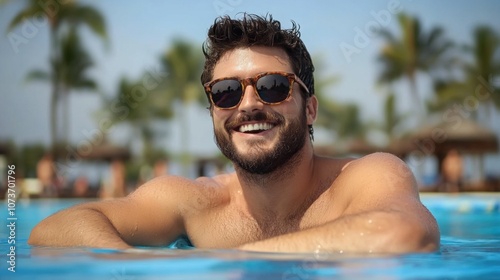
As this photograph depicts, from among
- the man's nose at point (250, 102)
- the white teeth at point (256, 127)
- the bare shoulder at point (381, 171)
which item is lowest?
the bare shoulder at point (381, 171)

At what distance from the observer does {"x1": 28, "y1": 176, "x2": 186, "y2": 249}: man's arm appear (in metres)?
2.80

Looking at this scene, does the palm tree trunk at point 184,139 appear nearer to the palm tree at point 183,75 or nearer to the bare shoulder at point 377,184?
the palm tree at point 183,75

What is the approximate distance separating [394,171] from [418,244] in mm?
551

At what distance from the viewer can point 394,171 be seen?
2877 mm

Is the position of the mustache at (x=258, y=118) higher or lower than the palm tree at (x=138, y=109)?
lower

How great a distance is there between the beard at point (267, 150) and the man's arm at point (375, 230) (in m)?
0.42

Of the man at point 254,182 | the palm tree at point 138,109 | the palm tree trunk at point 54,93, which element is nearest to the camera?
the man at point 254,182

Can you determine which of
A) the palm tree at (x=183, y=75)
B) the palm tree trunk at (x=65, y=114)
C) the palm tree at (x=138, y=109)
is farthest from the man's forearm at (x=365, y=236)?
the palm tree at (x=183, y=75)

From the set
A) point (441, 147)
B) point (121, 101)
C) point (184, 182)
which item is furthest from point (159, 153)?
point (184, 182)

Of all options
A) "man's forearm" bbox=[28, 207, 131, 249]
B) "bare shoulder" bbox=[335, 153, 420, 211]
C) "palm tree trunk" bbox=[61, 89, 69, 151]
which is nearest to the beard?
"bare shoulder" bbox=[335, 153, 420, 211]

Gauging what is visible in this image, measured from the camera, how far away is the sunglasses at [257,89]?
9.86ft

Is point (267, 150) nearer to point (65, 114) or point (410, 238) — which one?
point (410, 238)

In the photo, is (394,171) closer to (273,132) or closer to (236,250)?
(273,132)

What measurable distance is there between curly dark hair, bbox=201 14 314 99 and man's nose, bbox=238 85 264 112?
288 millimetres
